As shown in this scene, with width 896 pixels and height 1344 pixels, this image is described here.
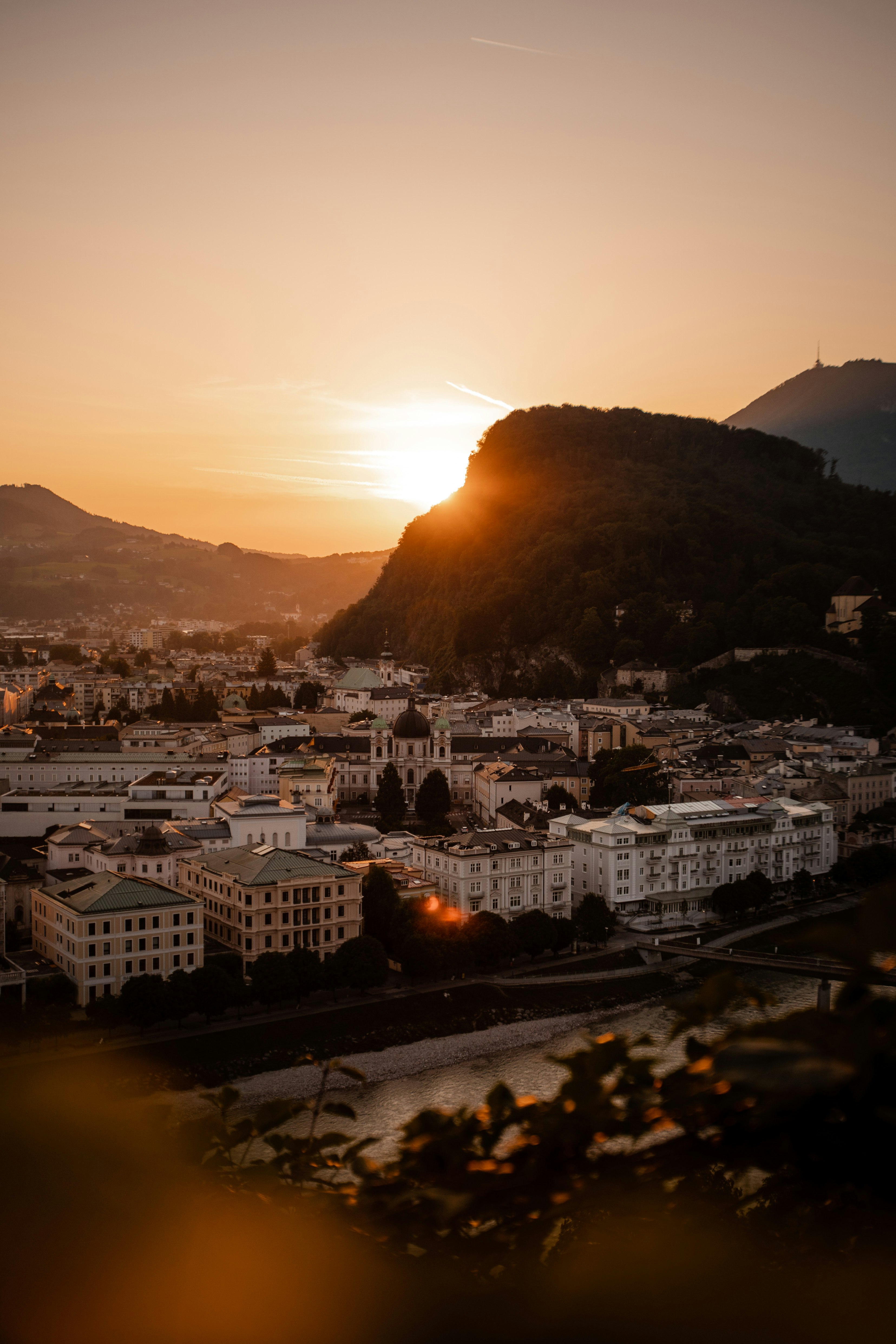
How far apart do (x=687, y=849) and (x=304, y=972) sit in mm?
9385

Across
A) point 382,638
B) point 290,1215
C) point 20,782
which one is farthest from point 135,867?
point 382,638

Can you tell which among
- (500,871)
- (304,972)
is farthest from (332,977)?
(500,871)

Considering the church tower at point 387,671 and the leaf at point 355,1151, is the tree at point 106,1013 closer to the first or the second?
the leaf at point 355,1151

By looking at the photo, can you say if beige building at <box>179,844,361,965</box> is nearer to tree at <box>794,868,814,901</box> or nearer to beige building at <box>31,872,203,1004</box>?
beige building at <box>31,872,203,1004</box>

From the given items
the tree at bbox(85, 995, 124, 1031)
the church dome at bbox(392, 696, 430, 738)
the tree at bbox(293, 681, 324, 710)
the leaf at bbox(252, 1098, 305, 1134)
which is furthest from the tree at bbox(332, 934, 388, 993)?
the tree at bbox(293, 681, 324, 710)

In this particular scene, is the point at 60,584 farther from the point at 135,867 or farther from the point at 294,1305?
the point at 294,1305

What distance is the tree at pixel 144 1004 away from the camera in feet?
43.9

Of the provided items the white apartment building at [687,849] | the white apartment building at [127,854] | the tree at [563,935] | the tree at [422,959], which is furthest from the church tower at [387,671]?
the tree at [422,959]

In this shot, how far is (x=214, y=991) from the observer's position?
14.0 metres

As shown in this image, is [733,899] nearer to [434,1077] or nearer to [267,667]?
[434,1077]

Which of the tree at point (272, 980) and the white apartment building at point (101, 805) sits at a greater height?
the white apartment building at point (101, 805)

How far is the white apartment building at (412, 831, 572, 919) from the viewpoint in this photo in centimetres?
1856

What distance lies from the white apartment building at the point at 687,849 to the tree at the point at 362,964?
589cm

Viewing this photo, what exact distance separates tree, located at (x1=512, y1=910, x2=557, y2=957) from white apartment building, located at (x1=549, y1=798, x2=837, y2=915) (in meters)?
2.81
